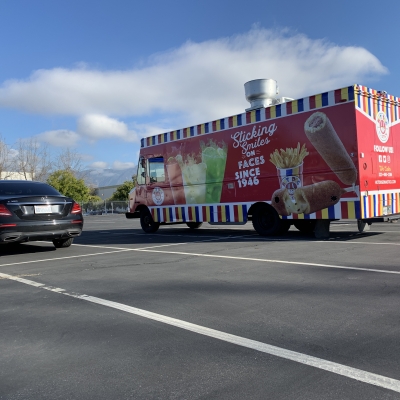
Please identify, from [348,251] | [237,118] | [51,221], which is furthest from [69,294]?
[237,118]

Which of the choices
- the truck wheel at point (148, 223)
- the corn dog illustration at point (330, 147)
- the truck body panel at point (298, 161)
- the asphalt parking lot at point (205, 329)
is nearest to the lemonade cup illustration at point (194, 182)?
the truck body panel at point (298, 161)

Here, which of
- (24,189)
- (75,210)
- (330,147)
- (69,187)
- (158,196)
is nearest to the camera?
(24,189)

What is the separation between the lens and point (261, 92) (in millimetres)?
14039

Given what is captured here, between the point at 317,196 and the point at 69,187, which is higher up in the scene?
the point at 69,187

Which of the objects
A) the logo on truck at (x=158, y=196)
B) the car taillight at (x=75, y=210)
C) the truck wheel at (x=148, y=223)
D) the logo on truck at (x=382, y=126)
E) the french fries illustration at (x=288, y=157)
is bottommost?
the truck wheel at (x=148, y=223)

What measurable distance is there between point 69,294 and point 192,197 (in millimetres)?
8110

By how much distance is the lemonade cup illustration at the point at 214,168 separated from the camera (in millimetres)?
12547

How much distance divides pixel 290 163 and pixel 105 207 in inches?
1333

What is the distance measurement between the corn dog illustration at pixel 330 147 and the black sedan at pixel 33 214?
563 centimetres

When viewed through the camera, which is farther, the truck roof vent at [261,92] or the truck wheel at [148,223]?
the truck wheel at [148,223]

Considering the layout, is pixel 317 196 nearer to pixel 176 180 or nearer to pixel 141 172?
pixel 176 180

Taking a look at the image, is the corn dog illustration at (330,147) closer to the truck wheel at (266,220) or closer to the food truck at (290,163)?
the food truck at (290,163)

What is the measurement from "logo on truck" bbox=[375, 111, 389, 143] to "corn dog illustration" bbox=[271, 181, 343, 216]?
1.60 meters

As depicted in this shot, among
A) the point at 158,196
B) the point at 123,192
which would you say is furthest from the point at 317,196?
the point at 123,192
